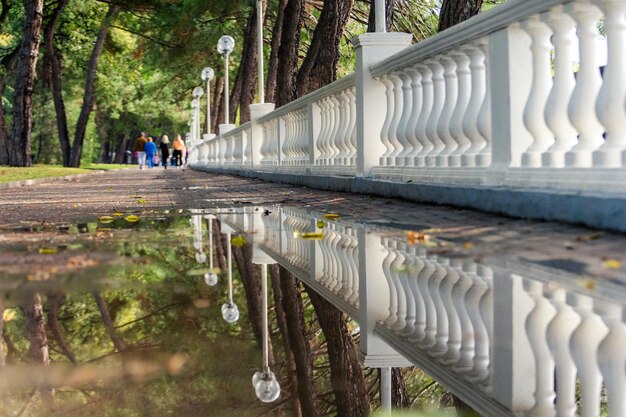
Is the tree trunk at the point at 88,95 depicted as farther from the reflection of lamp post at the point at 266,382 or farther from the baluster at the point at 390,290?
the reflection of lamp post at the point at 266,382

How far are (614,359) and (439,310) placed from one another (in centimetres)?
106

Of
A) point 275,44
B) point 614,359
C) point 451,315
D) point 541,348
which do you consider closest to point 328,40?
point 275,44

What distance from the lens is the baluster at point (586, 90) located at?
20.5 ft

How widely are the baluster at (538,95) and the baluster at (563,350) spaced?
3.41 metres

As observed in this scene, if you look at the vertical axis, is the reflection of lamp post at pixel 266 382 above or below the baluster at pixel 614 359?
below

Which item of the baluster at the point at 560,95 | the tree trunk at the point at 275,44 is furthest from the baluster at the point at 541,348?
the tree trunk at the point at 275,44

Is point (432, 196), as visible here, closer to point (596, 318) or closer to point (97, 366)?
point (596, 318)

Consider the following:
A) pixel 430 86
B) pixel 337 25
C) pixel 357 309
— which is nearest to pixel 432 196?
pixel 430 86

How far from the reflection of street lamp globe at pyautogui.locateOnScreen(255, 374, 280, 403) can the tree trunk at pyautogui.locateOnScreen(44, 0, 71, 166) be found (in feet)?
122

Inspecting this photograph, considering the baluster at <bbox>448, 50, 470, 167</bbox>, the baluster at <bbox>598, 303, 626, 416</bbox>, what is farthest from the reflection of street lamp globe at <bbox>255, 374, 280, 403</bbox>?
the baluster at <bbox>448, 50, 470, 167</bbox>

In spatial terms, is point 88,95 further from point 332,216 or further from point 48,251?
point 48,251

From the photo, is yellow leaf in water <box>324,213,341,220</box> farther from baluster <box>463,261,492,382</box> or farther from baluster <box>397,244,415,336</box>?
baluster <box>463,261,492,382</box>

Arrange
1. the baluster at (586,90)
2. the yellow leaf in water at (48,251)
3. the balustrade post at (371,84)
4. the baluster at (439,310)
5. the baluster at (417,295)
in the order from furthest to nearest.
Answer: the balustrade post at (371,84)
the baluster at (586,90)
the yellow leaf in water at (48,251)
the baluster at (417,295)
the baluster at (439,310)

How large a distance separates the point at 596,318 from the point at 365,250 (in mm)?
2570
